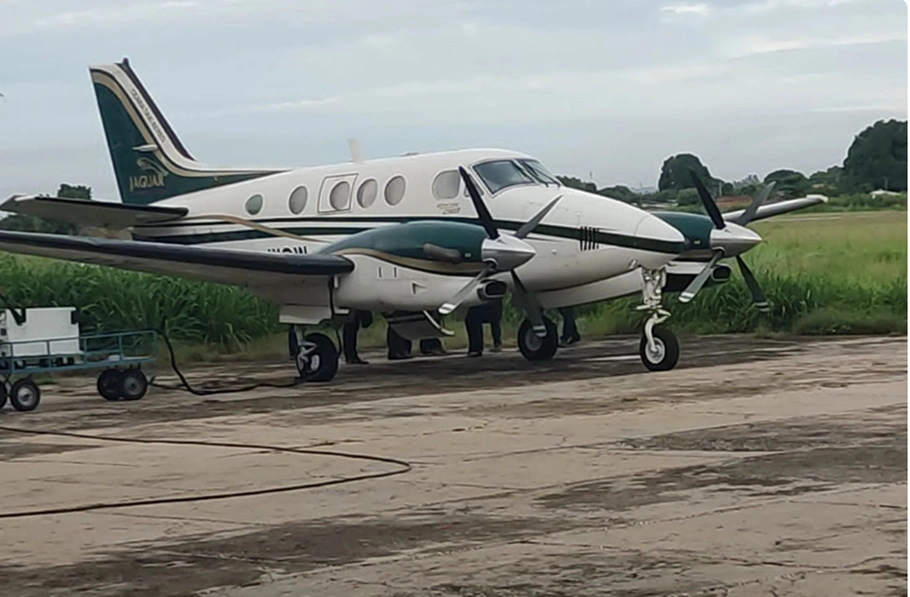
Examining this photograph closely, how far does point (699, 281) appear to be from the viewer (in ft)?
61.5

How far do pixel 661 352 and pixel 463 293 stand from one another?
2.40m

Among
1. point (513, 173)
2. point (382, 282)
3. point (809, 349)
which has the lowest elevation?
point (809, 349)

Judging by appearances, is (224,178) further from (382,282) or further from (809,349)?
(809,349)

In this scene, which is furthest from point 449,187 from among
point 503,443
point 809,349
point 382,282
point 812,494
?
point 812,494

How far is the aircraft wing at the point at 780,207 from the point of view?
2141 cm

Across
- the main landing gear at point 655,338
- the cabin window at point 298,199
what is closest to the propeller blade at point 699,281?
the main landing gear at point 655,338

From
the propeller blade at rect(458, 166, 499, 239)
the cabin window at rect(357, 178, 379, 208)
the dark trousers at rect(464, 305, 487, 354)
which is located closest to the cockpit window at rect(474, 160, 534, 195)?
the propeller blade at rect(458, 166, 499, 239)

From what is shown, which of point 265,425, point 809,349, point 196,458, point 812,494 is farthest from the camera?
point 809,349

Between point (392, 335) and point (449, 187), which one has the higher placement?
point (449, 187)

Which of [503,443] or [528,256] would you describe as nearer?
[503,443]

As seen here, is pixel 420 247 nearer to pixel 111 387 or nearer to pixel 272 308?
pixel 111 387

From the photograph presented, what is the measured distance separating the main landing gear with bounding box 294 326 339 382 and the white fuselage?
0.56 meters

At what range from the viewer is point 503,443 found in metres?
11.8

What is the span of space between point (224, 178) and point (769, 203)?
8.17 meters
